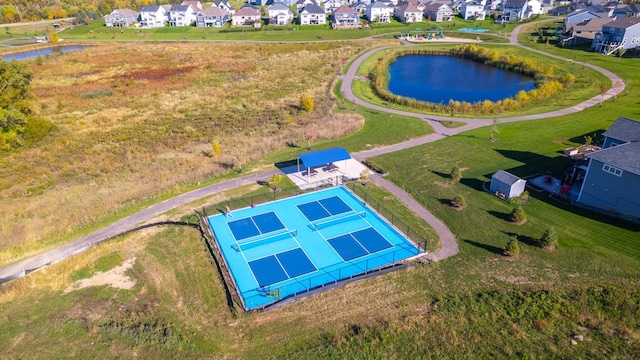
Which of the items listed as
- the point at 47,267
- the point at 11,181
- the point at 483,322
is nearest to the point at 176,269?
the point at 47,267

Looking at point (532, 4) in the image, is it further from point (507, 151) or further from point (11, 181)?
point (11, 181)

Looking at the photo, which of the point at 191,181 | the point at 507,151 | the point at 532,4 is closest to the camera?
the point at 191,181

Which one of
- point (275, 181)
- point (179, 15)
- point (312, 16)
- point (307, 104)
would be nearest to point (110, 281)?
point (275, 181)

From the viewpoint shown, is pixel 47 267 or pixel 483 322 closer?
pixel 483 322

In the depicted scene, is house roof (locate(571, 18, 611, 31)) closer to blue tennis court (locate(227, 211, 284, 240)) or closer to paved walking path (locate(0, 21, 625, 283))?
paved walking path (locate(0, 21, 625, 283))

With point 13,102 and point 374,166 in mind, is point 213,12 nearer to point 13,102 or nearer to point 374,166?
point 13,102

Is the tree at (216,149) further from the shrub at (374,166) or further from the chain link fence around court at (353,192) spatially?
the shrub at (374,166)

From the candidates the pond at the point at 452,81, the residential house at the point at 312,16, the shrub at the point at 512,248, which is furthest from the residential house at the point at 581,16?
the shrub at the point at 512,248
